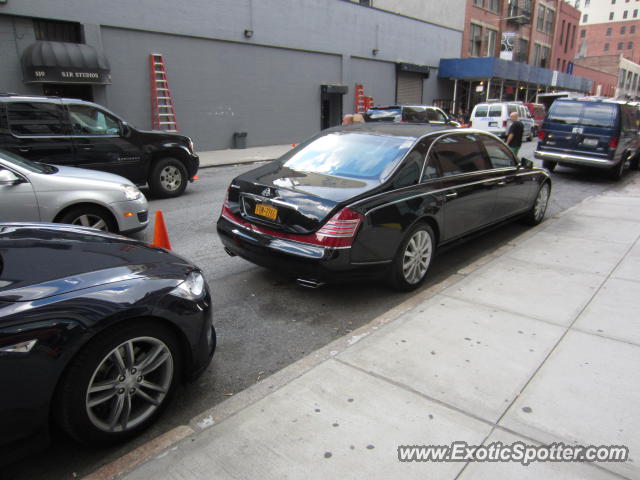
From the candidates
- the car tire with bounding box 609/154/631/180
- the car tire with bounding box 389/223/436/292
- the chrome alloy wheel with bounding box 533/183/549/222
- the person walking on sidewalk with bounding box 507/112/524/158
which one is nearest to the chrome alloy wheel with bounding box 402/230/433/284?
the car tire with bounding box 389/223/436/292

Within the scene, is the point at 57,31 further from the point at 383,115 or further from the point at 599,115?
the point at 599,115

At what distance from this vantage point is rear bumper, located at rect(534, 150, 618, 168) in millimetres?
11538

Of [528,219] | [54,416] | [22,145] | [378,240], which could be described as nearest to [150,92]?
[22,145]

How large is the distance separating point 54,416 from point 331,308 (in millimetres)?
2589

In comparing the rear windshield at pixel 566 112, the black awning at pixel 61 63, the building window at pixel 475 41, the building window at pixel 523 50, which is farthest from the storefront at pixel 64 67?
the building window at pixel 523 50

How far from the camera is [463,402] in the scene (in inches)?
116

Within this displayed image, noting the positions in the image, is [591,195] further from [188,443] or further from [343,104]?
[343,104]

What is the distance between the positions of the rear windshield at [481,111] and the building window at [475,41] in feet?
50.0

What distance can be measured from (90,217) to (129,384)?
382 cm

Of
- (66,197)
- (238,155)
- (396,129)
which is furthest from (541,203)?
(238,155)

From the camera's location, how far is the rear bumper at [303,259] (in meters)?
4.04

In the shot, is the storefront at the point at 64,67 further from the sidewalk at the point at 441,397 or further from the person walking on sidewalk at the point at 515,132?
the sidewalk at the point at 441,397

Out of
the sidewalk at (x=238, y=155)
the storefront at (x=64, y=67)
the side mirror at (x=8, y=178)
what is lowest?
the sidewalk at (x=238, y=155)

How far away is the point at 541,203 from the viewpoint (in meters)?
7.52
